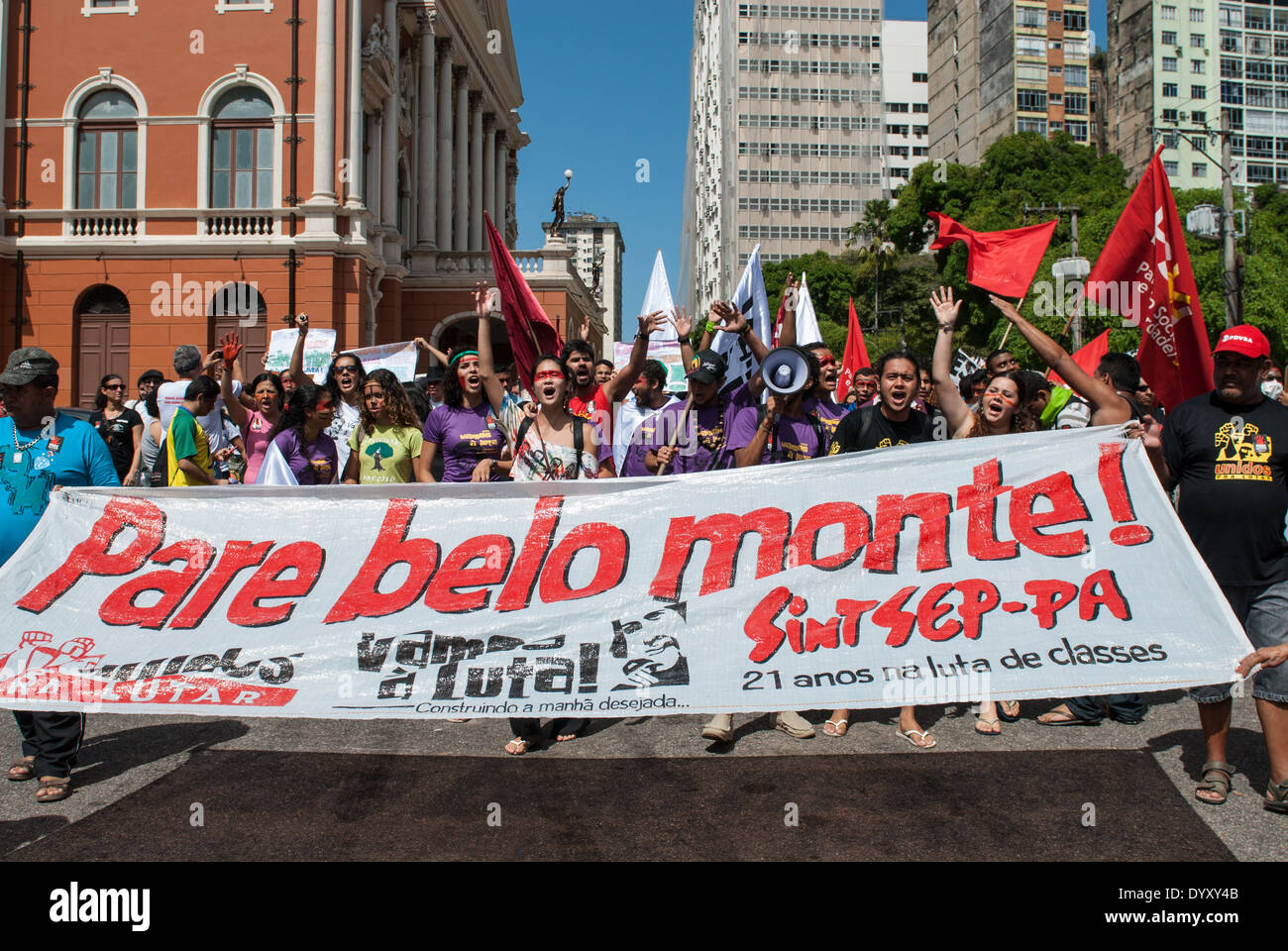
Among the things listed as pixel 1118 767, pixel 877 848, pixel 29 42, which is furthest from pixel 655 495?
pixel 29 42

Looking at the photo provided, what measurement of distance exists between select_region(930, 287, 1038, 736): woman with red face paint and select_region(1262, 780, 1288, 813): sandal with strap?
1.39 m

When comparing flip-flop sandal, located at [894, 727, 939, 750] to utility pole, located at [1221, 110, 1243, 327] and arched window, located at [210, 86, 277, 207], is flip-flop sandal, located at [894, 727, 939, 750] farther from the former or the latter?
arched window, located at [210, 86, 277, 207]

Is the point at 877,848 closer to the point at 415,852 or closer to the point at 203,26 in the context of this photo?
the point at 415,852

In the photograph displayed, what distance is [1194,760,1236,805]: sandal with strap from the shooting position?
459cm

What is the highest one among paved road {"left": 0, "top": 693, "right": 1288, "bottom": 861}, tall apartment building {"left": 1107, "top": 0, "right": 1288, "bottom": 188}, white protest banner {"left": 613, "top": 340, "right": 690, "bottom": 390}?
tall apartment building {"left": 1107, "top": 0, "right": 1288, "bottom": 188}

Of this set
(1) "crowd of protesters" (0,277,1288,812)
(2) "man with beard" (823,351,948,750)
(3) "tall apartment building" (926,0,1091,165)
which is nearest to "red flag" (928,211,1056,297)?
(1) "crowd of protesters" (0,277,1288,812)

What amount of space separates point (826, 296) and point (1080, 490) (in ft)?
204

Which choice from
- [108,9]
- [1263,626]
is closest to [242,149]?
[108,9]

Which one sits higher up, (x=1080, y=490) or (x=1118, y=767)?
(x=1080, y=490)

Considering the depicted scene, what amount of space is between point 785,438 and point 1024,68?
87.8 metres

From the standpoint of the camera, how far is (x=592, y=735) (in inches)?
226

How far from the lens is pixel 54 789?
4.74 m

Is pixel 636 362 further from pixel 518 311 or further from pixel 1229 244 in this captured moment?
pixel 1229 244

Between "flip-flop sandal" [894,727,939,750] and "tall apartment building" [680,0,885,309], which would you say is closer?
"flip-flop sandal" [894,727,939,750]
